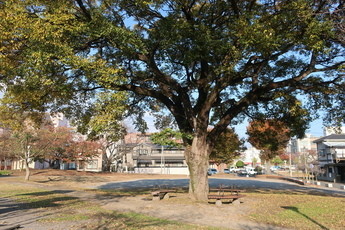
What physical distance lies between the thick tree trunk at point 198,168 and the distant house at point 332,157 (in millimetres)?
30967

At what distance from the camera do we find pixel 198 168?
11953mm

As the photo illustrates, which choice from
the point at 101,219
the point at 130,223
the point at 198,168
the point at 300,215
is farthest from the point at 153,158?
the point at 130,223

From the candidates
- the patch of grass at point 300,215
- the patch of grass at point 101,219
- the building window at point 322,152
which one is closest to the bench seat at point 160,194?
the patch of grass at point 101,219

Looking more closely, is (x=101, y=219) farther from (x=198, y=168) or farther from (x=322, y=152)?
(x=322, y=152)

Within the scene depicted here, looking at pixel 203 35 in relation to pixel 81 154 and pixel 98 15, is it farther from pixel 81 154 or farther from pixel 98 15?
pixel 81 154

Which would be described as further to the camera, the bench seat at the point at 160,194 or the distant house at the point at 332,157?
the distant house at the point at 332,157

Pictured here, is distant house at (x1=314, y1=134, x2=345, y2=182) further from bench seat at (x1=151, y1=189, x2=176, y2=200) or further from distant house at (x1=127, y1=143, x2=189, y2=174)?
bench seat at (x1=151, y1=189, x2=176, y2=200)

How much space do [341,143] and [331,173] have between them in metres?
5.11

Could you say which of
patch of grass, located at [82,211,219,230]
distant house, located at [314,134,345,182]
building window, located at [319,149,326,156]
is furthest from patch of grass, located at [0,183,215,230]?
building window, located at [319,149,326,156]

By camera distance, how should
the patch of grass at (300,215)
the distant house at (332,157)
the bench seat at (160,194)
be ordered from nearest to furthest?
1. the patch of grass at (300,215)
2. the bench seat at (160,194)
3. the distant house at (332,157)

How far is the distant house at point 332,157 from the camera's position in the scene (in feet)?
122

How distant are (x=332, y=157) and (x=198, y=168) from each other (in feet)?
113

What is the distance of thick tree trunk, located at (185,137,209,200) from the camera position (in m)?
11.9

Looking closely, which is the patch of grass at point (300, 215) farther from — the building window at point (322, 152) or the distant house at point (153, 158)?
the distant house at point (153, 158)
